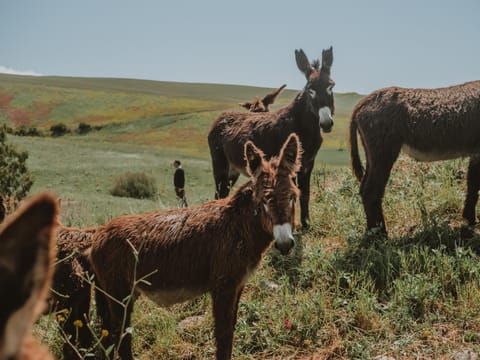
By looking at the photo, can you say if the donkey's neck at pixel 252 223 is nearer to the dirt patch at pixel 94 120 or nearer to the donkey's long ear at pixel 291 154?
the donkey's long ear at pixel 291 154

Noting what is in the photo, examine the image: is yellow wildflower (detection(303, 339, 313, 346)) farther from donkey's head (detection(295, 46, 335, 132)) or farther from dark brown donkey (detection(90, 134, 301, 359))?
donkey's head (detection(295, 46, 335, 132))

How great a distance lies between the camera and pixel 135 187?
2141 cm

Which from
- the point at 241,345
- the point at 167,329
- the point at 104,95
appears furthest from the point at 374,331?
the point at 104,95

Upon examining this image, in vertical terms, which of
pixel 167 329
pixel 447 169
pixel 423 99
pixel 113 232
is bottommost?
pixel 167 329

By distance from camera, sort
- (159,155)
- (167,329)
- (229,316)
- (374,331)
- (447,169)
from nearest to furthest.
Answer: (229,316) < (374,331) < (167,329) < (447,169) < (159,155)

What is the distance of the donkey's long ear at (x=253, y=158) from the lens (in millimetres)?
3643

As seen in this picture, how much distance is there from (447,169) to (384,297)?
3763mm

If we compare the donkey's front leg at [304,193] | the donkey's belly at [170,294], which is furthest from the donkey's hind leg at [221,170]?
the donkey's belly at [170,294]

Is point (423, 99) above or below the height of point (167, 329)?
above

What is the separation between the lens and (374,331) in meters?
3.88

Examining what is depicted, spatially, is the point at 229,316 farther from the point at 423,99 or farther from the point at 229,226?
the point at 423,99

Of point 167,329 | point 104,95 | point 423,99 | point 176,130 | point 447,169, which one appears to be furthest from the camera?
point 104,95

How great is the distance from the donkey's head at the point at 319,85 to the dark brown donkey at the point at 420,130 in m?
0.56

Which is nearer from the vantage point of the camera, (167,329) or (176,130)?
(167,329)
